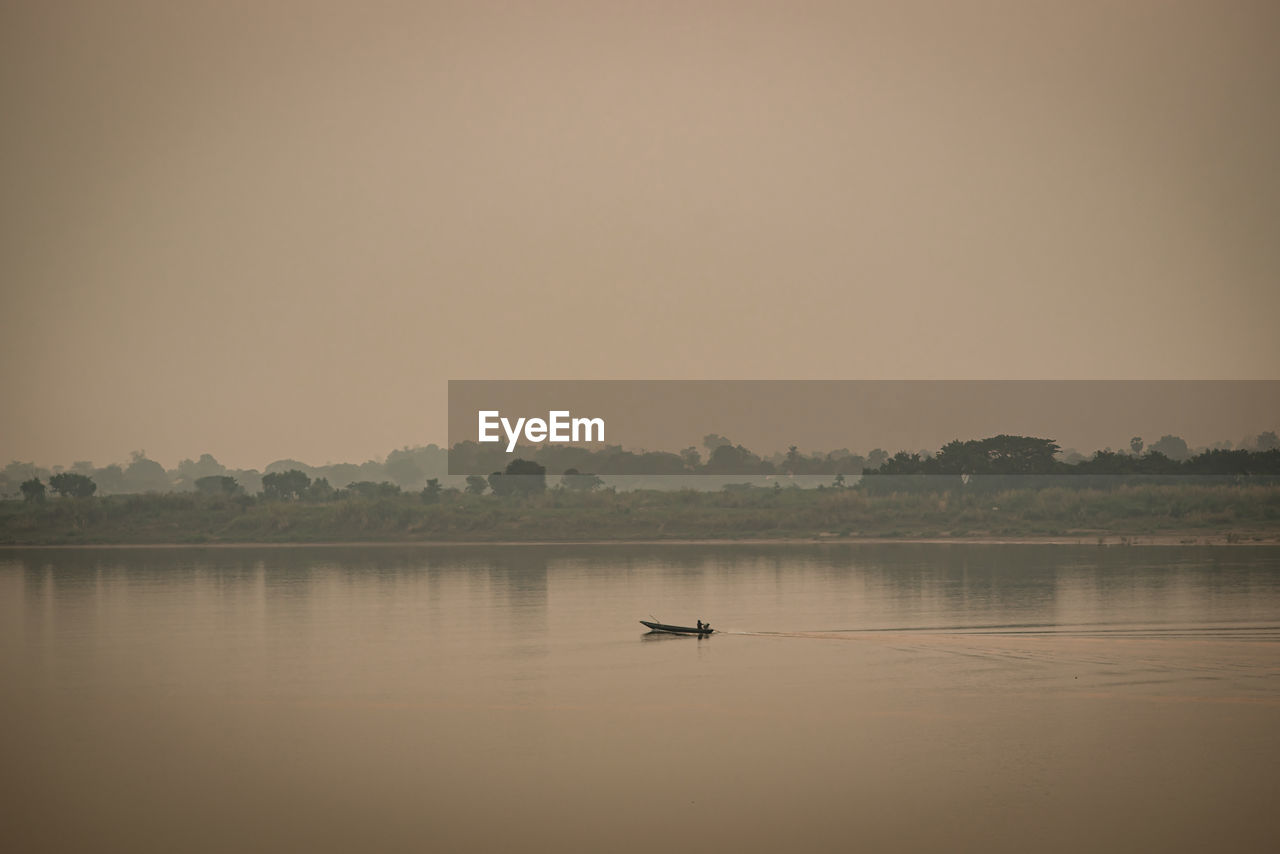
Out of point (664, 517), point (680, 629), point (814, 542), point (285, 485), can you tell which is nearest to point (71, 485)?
point (285, 485)

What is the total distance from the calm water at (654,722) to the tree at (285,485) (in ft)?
181

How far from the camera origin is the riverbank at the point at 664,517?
7725cm

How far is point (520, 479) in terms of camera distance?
9900 centimetres

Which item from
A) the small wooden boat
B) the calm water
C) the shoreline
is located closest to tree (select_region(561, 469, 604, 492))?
the shoreline

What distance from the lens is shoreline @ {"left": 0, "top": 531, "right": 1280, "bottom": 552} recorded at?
68.7 meters

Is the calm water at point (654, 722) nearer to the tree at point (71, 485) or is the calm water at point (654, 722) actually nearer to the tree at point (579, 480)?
the tree at point (579, 480)

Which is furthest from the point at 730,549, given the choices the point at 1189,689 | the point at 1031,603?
the point at 1189,689

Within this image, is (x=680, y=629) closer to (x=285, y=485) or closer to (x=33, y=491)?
(x=285, y=485)

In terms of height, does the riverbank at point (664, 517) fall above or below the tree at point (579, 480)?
below

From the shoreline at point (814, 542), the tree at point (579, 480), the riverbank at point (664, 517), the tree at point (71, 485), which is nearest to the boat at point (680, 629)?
the shoreline at point (814, 542)

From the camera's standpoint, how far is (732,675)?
2830 cm

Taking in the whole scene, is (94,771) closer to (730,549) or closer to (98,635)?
(98,635)

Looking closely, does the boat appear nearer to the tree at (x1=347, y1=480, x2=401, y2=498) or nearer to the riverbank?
the riverbank

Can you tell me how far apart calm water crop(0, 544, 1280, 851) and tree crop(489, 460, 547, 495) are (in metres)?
51.3
